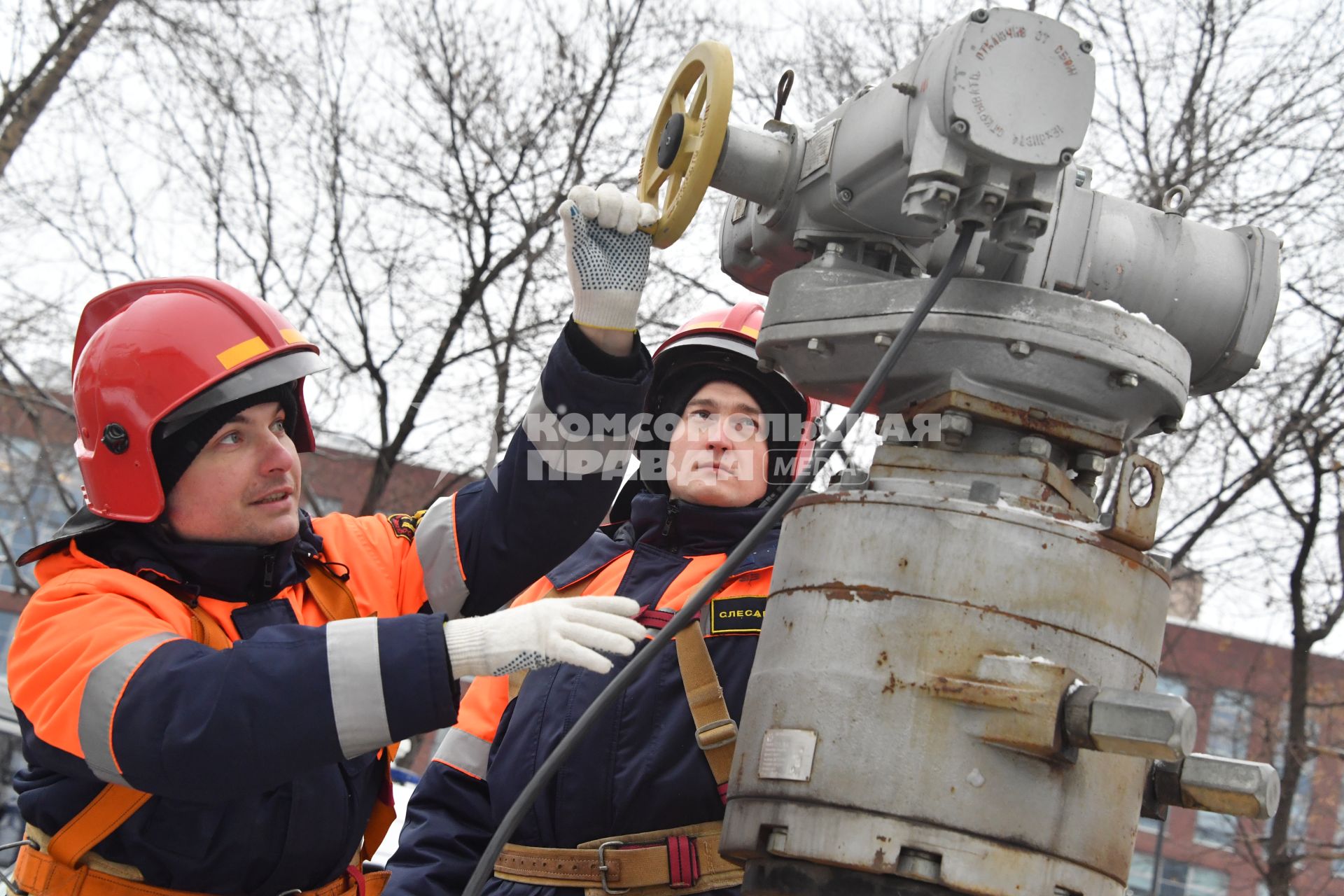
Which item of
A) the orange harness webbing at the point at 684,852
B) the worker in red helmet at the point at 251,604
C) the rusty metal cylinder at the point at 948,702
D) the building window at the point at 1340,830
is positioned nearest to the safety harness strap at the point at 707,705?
the orange harness webbing at the point at 684,852

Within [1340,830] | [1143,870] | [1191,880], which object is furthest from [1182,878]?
[1340,830]

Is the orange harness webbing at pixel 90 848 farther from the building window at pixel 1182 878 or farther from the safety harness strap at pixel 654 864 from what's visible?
the building window at pixel 1182 878

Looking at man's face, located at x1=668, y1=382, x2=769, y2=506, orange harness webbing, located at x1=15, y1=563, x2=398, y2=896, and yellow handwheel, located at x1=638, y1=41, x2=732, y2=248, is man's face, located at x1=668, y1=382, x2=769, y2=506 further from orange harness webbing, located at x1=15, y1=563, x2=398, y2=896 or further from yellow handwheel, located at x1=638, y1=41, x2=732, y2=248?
orange harness webbing, located at x1=15, y1=563, x2=398, y2=896

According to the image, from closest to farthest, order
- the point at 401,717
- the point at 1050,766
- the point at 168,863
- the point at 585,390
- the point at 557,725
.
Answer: the point at 1050,766, the point at 401,717, the point at 168,863, the point at 585,390, the point at 557,725

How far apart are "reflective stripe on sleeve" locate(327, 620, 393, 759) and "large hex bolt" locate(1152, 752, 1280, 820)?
112cm

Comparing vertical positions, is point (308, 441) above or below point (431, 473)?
below

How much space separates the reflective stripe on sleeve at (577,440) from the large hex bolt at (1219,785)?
109cm

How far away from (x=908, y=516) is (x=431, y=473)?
34.5 feet

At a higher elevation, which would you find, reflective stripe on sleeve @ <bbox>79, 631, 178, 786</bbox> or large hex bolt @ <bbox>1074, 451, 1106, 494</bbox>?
large hex bolt @ <bbox>1074, 451, 1106, 494</bbox>

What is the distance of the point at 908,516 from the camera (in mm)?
1795

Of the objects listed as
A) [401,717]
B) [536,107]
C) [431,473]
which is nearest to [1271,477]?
[536,107]

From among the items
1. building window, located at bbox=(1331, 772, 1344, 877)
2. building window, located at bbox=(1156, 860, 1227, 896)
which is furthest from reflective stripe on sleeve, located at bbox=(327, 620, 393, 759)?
building window, located at bbox=(1156, 860, 1227, 896)

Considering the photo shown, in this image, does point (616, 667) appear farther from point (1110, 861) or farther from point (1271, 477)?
point (1271, 477)

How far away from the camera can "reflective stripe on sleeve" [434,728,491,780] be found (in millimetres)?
2764
